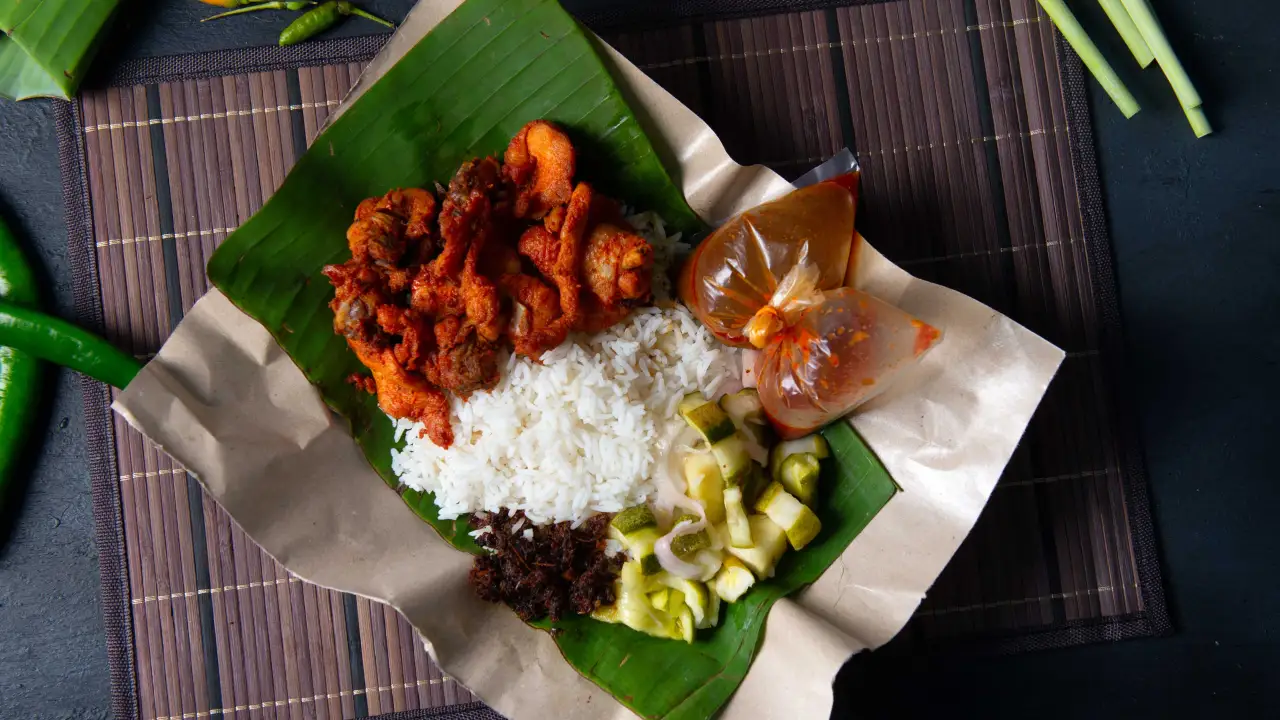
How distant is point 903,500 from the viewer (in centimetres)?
258

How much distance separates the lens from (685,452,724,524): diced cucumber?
2611 millimetres

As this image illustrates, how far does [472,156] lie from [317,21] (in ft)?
2.86

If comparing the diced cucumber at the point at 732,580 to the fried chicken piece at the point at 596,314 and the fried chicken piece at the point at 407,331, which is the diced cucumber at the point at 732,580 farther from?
the fried chicken piece at the point at 407,331

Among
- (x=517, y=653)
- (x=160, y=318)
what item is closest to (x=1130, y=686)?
(x=517, y=653)

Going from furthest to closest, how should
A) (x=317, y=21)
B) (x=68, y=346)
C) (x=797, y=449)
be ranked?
1. (x=317, y=21)
2. (x=68, y=346)
3. (x=797, y=449)

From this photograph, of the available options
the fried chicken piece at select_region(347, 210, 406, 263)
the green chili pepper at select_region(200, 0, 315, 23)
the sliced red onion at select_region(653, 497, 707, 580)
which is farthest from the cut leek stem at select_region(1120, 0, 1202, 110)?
the green chili pepper at select_region(200, 0, 315, 23)

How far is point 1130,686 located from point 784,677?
156cm

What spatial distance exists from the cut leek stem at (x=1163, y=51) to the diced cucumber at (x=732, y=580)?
247 cm

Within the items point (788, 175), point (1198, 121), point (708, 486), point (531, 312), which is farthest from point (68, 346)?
point (1198, 121)

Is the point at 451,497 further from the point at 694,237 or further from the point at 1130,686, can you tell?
the point at 1130,686

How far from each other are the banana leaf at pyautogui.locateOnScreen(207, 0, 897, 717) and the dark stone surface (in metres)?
0.62

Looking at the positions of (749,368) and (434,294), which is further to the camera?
(749,368)

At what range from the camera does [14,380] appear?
2914mm

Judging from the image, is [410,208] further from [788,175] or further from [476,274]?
[788,175]
